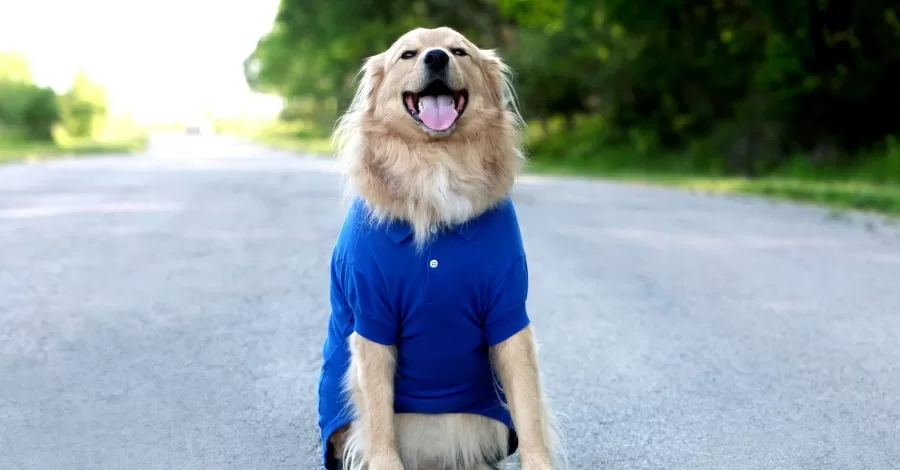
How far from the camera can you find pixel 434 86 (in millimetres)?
3916

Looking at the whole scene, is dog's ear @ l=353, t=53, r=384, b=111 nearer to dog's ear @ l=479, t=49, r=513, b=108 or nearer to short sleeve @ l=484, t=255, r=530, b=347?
dog's ear @ l=479, t=49, r=513, b=108

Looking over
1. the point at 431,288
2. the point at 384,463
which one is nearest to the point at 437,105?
the point at 431,288

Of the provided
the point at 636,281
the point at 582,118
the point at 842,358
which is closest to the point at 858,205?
the point at 636,281

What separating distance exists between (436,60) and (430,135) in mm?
341

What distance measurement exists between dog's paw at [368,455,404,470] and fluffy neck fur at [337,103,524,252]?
817 millimetres

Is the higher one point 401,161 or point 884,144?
point 401,161

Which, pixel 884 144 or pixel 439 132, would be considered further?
pixel 884 144

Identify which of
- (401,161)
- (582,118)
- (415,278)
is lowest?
(582,118)

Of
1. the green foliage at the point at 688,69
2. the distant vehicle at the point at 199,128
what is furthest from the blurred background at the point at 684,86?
the distant vehicle at the point at 199,128

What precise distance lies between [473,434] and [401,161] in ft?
3.51

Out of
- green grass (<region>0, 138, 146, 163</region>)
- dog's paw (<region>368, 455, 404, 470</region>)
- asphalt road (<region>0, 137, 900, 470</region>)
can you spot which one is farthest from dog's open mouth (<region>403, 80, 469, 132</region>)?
green grass (<region>0, 138, 146, 163</region>)

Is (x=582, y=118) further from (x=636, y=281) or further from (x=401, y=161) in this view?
(x=401, y=161)

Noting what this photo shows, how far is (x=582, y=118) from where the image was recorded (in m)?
36.1

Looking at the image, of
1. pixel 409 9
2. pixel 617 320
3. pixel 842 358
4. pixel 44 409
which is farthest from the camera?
pixel 409 9
